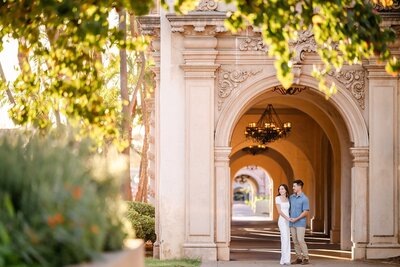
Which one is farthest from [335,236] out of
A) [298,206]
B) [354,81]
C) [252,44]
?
[252,44]

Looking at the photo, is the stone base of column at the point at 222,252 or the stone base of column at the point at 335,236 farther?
the stone base of column at the point at 335,236

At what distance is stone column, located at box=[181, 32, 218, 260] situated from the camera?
65.2 feet

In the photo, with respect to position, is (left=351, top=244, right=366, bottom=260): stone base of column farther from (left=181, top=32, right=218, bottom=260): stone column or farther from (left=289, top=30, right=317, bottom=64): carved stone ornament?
(left=289, top=30, right=317, bottom=64): carved stone ornament

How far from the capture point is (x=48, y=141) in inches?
286

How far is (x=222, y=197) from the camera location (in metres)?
20.1

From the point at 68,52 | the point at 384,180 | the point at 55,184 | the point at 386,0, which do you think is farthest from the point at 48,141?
the point at 384,180

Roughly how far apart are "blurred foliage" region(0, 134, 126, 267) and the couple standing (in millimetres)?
12330

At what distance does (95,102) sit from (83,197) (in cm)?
662

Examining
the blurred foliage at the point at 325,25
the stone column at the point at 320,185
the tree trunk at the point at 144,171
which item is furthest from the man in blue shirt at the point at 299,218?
the tree trunk at the point at 144,171

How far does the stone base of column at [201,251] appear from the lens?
64.6 ft

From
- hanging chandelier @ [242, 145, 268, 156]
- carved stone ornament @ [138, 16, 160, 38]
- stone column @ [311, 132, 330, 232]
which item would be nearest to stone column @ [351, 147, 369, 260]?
carved stone ornament @ [138, 16, 160, 38]

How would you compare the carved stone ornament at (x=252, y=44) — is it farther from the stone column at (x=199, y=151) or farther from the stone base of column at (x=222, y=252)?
the stone base of column at (x=222, y=252)

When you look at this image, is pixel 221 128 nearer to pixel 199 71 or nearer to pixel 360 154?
pixel 199 71

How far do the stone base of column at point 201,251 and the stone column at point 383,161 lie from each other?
317cm
